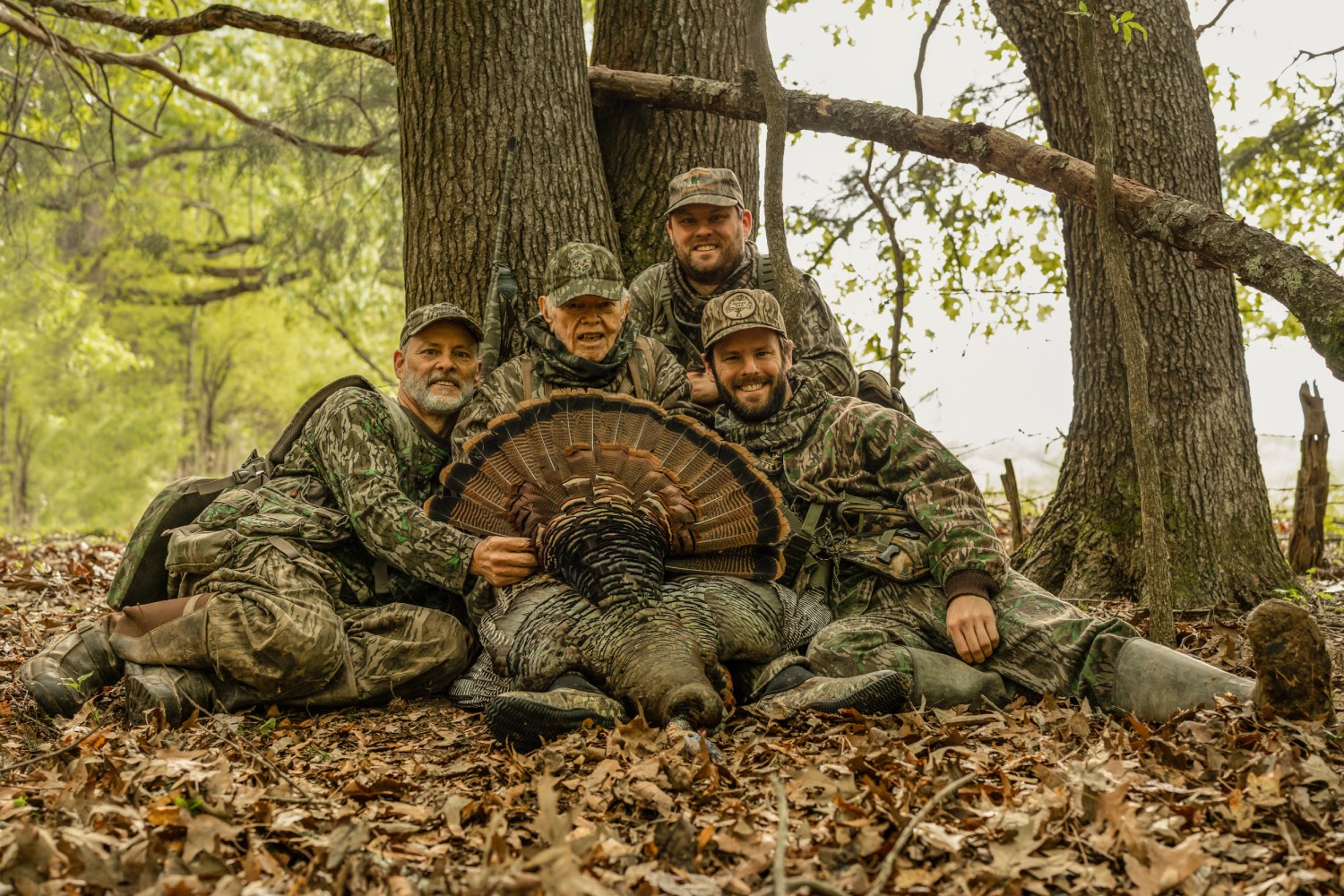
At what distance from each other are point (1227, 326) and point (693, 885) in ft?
16.4

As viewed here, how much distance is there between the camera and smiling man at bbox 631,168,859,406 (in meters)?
6.00

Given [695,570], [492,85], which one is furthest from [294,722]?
[492,85]

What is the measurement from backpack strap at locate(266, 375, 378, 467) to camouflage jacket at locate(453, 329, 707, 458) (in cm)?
57

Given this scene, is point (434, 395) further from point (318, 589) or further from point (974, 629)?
point (974, 629)

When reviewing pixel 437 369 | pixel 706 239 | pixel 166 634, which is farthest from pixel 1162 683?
pixel 166 634

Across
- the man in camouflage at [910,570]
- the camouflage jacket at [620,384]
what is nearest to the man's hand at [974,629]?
the man in camouflage at [910,570]

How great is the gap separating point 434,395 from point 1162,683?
3.54m

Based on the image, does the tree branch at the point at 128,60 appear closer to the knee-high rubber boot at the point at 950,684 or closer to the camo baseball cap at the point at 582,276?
the camo baseball cap at the point at 582,276

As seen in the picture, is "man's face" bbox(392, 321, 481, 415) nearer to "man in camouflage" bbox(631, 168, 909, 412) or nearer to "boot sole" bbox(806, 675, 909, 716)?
"man in camouflage" bbox(631, 168, 909, 412)

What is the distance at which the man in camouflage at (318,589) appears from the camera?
457cm

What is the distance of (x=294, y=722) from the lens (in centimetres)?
463

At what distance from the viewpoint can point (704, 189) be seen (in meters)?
5.97

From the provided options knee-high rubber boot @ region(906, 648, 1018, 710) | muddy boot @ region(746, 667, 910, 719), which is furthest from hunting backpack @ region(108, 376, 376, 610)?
knee-high rubber boot @ region(906, 648, 1018, 710)

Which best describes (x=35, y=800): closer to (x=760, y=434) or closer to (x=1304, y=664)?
(x=760, y=434)
